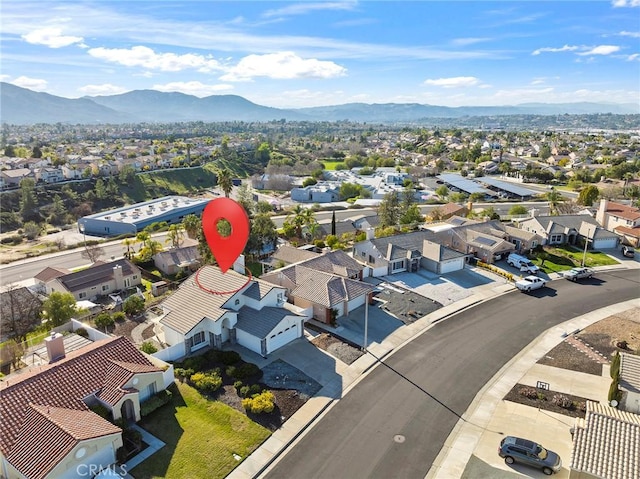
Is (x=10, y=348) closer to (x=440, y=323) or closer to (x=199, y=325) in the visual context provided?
(x=199, y=325)

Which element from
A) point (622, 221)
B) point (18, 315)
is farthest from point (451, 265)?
point (18, 315)

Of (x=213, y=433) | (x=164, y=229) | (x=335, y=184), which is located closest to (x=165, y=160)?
(x=335, y=184)

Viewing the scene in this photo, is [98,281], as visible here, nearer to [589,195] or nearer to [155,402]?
[155,402]

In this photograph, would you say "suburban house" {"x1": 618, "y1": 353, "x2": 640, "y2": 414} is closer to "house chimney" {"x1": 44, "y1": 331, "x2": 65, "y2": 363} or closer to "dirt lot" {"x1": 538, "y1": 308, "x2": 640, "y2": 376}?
"dirt lot" {"x1": 538, "y1": 308, "x2": 640, "y2": 376}

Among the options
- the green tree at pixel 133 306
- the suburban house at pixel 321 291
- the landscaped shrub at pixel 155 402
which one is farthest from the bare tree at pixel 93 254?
the landscaped shrub at pixel 155 402

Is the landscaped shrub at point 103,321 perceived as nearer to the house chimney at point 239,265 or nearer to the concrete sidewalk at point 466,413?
the house chimney at point 239,265

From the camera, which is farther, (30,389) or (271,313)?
(271,313)

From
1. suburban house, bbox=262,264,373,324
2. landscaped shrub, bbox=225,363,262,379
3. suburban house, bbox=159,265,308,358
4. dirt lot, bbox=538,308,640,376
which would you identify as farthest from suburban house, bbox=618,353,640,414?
landscaped shrub, bbox=225,363,262,379
